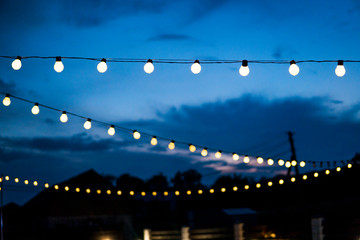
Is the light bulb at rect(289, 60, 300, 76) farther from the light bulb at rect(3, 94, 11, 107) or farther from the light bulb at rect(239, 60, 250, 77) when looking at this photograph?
the light bulb at rect(3, 94, 11, 107)

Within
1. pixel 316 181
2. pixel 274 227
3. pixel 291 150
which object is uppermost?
pixel 291 150

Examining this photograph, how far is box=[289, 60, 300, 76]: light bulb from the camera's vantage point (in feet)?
21.8

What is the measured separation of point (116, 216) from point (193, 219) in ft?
20.6

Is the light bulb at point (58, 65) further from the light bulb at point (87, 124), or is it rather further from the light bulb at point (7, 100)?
the light bulb at point (87, 124)

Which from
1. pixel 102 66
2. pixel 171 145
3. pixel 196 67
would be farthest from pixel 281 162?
pixel 102 66

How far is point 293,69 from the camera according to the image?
6.70m

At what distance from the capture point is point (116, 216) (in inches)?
1081

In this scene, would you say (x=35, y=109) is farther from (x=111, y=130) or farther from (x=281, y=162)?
(x=281, y=162)

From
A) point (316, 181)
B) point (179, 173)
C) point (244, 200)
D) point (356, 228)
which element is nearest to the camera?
point (356, 228)

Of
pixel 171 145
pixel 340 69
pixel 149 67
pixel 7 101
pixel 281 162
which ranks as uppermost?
pixel 149 67

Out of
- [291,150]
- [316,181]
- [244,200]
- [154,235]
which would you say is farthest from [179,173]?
[154,235]

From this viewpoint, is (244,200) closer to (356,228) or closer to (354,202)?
(354,202)

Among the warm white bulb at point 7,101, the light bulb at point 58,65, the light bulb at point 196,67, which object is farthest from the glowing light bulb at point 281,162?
the light bulb at point 58,65

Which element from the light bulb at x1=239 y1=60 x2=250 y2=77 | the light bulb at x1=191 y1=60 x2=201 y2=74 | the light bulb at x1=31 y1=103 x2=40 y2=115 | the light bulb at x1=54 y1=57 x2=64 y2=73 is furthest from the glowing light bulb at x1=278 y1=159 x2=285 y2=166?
the light bulb at x1=54 y1=57 x2=64 y2=73
